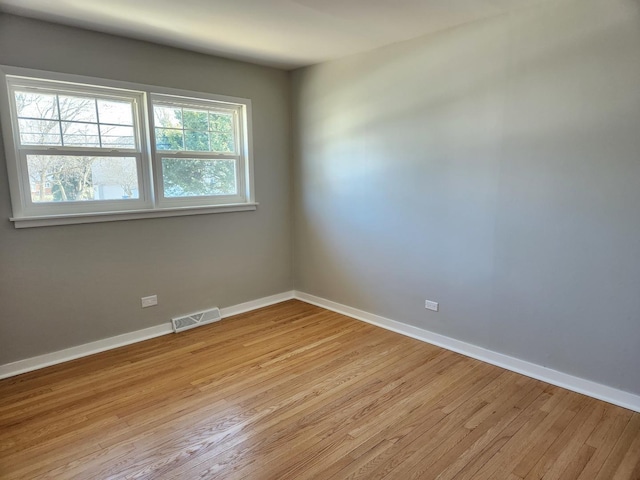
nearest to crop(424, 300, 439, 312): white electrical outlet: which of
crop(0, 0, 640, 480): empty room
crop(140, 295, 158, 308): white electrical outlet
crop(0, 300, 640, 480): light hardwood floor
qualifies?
crop(0, 0, 640, 480): empty room

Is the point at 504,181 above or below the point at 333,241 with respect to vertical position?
above

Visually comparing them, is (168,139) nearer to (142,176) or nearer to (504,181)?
(142,176)

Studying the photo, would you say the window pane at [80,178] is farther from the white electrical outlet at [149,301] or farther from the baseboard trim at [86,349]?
the baseboard trim at [86,349]

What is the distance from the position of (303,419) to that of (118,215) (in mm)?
2237

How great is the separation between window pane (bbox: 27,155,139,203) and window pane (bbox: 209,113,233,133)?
0.89 metres

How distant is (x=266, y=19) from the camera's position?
2.70 meters

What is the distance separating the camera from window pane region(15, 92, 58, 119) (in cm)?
279

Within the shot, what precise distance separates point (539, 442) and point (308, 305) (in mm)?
2669

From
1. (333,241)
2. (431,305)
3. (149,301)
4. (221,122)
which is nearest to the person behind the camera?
(431,305)

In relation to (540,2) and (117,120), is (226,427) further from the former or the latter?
(540,2)

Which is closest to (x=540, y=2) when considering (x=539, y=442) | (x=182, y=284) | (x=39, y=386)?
(x=539, y=442)

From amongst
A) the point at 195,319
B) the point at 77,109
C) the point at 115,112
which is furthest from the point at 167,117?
the point at 195,319

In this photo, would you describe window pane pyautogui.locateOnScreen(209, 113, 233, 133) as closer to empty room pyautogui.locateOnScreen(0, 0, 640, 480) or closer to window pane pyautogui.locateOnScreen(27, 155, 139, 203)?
empty room pyautogui.locateOnScreen(0, 0, 640, 480)

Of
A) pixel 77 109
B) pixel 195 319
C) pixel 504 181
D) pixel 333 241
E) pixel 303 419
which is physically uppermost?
pixel 77 109
